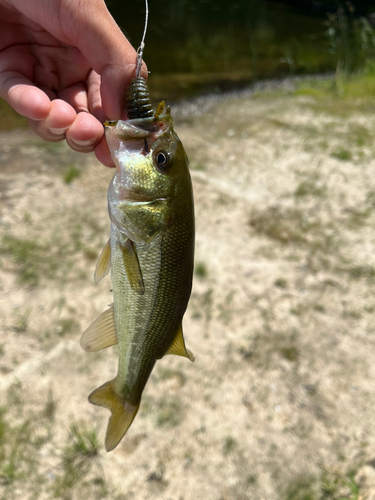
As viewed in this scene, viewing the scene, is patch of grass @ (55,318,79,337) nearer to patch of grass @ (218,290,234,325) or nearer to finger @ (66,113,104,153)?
patch of grass @ (218,290,234,325)

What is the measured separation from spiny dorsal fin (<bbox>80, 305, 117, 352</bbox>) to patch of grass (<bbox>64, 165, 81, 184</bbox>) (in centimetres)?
331

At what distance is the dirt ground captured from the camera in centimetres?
249

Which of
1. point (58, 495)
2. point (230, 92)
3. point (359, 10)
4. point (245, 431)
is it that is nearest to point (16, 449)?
point (58, 495)

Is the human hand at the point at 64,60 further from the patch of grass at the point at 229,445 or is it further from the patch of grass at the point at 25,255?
the patch of grass at the point at 229,445

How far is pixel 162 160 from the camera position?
1.52 meters

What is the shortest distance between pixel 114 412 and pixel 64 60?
6.76 feet

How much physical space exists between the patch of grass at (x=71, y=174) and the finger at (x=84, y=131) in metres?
2.99

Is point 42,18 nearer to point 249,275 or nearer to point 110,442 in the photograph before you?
point 110,442

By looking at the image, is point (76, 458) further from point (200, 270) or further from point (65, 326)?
point (200, 270)

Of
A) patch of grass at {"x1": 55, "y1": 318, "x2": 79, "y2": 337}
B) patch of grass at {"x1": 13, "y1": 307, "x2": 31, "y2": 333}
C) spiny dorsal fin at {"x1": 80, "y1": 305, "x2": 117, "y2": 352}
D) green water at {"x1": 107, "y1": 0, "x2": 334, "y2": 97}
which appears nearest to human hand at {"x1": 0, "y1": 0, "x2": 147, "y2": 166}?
spiny dorsal fin at {"x1": 80, "y1": 305, "x2": 117, "y2": 352}

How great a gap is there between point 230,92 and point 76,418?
31.2 feet

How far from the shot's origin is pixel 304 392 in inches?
118

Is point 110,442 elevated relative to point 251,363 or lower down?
elevated

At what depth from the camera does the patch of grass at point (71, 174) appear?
4.65m
